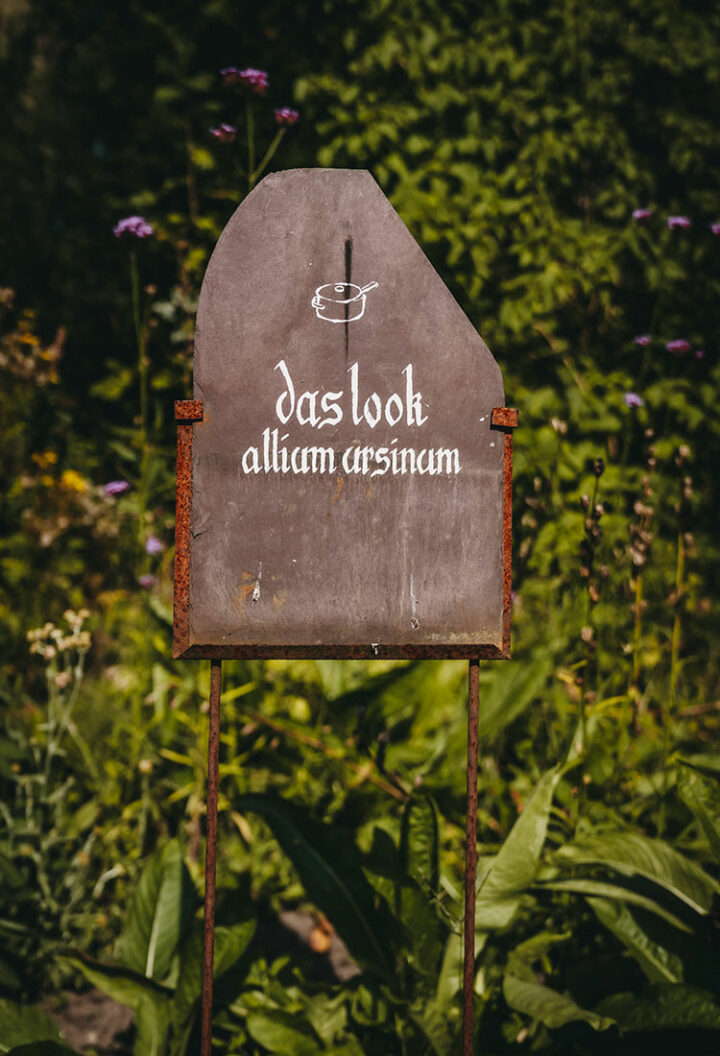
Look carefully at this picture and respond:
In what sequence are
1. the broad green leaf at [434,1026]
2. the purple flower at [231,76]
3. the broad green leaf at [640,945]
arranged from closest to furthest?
the broad green leaf at [434,1026]
the broad green leaf at [640,945]
the purple flower at [231,76]

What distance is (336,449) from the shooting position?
134cm

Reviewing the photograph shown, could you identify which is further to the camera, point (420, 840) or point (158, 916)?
point (158, 916)

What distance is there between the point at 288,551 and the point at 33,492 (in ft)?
6.75

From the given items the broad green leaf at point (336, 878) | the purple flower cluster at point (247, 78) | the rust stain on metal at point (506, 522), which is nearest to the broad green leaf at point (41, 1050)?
the broad green leaf at point (336, 878)

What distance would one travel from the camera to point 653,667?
108 inches

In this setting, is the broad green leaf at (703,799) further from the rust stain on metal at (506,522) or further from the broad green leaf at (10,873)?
the broad green leaf at (10,873)

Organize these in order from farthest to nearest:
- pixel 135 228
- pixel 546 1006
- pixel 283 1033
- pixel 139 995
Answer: pixel 135 228
pixel 139 995
pixel 283 1033
pixel 546 1006

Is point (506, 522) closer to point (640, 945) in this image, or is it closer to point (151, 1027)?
point (640, 945)

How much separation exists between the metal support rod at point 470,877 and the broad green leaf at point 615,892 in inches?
12.9

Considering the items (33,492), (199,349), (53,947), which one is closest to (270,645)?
(199,349)

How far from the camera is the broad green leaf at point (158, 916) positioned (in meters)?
1.74

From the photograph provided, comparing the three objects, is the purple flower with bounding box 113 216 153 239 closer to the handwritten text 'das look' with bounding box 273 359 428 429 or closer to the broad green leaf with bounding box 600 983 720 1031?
the handwritten text 'das look' with bounding box 273 359 428 429

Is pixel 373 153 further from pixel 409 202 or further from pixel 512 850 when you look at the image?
pixel 512 850

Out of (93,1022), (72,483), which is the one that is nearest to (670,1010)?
(93,1022)
